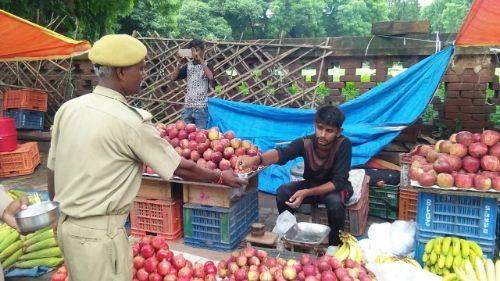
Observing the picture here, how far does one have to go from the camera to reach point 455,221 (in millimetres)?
3250

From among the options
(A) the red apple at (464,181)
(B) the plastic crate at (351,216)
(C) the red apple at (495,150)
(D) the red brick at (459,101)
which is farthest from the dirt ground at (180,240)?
(D) the red brick at (459,101)

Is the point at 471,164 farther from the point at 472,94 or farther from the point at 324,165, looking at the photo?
the point at 472,94

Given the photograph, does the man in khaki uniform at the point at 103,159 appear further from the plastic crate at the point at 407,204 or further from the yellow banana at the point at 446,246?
the plastic crate at the point at 407,204

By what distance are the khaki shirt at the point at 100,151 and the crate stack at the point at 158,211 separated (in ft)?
6.51

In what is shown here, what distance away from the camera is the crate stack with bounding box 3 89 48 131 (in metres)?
8.46

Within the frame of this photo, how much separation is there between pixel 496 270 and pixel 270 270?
Answer: 1.46 m

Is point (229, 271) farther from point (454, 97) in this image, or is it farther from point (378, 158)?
point (454, 97)

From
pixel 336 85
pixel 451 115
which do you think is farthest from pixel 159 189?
pixel 451 115

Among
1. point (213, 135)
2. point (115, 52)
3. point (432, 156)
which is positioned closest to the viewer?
point (115, 52)

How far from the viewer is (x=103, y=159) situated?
79.0 inches

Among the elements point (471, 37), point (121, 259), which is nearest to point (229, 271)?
point (121, 259)

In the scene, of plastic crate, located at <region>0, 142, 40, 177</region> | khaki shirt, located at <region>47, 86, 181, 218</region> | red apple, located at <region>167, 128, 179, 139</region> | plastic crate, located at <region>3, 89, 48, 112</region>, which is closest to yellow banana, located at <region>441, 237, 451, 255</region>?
khaki shirt, located at <region>47, 86, 181, 218</region>

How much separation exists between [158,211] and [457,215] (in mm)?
2603

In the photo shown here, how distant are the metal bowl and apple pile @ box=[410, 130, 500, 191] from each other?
2498 mm
